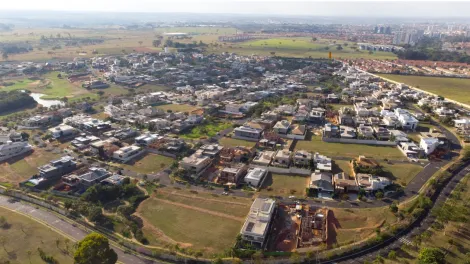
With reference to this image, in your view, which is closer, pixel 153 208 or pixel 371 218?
pixel 371 218

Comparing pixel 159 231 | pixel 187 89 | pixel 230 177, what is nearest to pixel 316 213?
pixel 230 177

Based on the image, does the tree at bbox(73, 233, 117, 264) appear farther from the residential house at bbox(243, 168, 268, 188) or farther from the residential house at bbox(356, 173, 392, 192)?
the residential house at bbox(356, 173, 392, 192)

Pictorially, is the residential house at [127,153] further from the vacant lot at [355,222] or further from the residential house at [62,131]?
the vacant lot at [355,222]

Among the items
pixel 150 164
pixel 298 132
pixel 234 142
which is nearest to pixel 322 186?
pixel 298 132

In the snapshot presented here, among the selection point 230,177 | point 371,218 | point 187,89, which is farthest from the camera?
point 187,89

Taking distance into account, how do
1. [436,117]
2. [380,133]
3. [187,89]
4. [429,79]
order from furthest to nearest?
[429,79]
[187,89]
[436,117]
[380,133]

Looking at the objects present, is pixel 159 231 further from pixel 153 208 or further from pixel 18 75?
pixel 18 75
